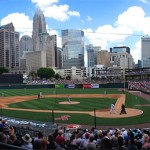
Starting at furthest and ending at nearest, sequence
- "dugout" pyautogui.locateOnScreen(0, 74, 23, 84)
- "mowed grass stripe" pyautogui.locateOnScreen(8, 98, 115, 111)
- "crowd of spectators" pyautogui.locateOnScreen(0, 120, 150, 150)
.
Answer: "dugout" pyautogui.locateOnScreen(0, 74, 23, 84), "mowed grass stripe" pyautogui.locateOnScreen(8, 98, 115, 111), "crowd of spectators" pyautogui.locateOnScreen(0, 120, 150, 150)

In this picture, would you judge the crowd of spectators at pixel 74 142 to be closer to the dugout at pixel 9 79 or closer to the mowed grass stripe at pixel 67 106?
the mowed grass stripe at pixel 67 106

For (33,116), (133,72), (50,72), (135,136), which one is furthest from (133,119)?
(50,72)

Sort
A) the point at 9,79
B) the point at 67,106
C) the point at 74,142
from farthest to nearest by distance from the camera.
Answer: the point at 9,79 → the point at 67,106 → the point at 74,142

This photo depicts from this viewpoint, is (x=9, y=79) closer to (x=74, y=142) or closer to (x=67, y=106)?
(x=67, y=106)

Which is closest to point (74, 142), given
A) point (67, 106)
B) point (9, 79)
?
point (67, 106)

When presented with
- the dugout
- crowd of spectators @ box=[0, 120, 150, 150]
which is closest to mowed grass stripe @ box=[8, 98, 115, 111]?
crowd of spectators @ box=[0, 120, 150, 150]

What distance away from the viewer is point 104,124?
986 inches

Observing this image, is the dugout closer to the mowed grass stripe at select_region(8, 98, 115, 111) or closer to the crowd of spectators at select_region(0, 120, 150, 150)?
the mowed grass stripe at select_region(8, 98, 115, 111)

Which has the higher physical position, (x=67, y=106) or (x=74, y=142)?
(x=74, y=142)

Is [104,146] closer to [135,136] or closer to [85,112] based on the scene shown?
[135,136]

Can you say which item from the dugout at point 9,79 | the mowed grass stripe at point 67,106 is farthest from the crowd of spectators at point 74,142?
the dugout at point 9,79

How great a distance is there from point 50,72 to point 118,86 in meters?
105

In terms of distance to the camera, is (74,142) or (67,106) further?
(67,106)

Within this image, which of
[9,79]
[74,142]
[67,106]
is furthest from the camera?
[9,79]
